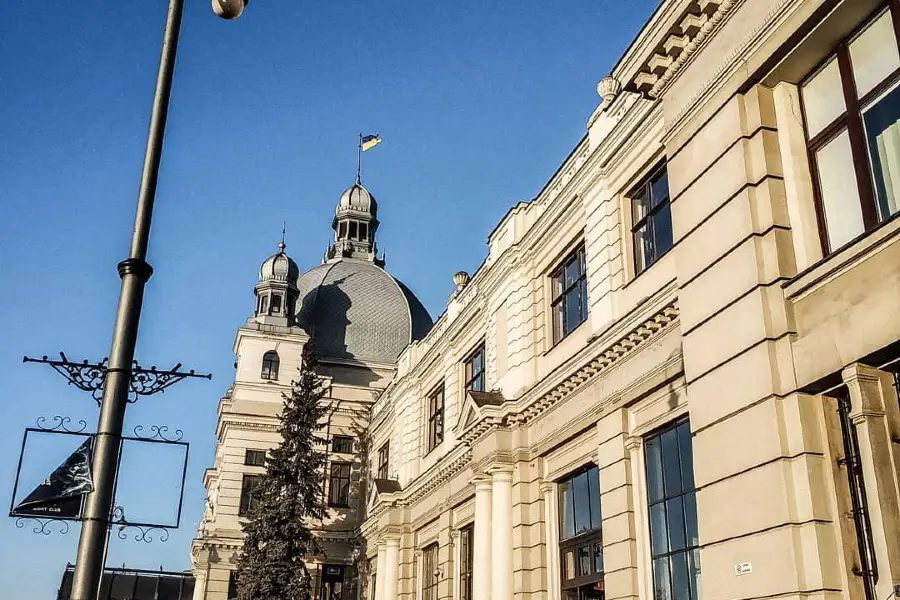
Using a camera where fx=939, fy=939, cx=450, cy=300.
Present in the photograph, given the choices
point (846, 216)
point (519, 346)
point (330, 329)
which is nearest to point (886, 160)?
point (846, 216)

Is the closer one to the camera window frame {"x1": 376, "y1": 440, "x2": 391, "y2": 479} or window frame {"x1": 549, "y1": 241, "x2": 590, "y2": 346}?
window frame {"x1": 549, "y1": 241, "x2": 590, "y2": 346}

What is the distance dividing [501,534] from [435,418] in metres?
9.23

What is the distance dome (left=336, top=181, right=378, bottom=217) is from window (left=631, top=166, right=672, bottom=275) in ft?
138

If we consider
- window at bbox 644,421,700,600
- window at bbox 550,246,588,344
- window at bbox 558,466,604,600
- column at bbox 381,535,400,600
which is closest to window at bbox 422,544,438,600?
column at bbox 381,535,400,600

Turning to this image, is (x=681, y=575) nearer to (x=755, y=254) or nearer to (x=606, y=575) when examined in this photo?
(x=606, y=575)

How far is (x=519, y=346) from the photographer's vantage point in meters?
23.2

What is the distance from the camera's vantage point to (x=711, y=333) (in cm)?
1134

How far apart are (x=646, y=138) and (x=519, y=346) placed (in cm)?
700

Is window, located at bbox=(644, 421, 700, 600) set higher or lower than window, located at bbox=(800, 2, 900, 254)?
lower

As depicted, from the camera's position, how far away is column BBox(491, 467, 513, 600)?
21.6m

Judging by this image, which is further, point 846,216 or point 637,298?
point 637,298

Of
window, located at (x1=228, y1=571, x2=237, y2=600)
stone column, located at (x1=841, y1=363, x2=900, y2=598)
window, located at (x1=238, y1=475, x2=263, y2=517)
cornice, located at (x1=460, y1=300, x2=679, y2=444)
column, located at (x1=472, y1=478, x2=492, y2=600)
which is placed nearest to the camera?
stone column, located at (x1=841, y1=363, x2=900, y2=598)

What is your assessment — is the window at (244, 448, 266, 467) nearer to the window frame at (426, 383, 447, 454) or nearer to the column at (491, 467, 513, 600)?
the window frame at (426, 383, 447, 454)

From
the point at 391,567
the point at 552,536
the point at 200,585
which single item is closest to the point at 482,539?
the point at 552,536
